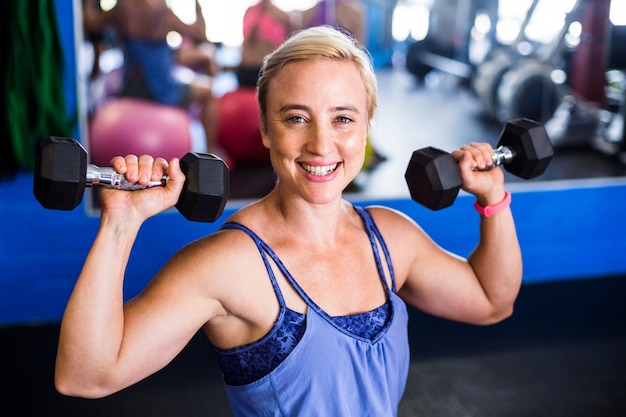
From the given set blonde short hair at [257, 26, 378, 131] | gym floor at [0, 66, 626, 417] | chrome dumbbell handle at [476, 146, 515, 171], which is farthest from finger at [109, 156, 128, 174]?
gym floor at [0, 66, 626, 417]

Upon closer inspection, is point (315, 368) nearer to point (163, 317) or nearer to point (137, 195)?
point (163, 317)

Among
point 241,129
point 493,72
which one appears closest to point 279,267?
point 241,129

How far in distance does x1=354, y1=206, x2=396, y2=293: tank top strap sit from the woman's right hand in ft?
1.29

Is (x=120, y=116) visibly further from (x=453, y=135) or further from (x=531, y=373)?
(x=531, y=373)

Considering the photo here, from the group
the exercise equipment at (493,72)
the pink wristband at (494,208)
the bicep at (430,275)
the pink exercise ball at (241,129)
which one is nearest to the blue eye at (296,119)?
the bicep at (430,275)

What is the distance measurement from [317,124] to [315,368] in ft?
1.19

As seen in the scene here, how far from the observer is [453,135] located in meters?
3.02

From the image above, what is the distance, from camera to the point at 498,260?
124 centimetres

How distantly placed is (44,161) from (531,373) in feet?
6.19

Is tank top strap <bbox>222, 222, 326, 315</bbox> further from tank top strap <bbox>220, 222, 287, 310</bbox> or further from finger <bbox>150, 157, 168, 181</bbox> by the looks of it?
finger <bbox>150, 157, 168, 181</bbox>

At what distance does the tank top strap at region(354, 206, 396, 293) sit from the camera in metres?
1.17

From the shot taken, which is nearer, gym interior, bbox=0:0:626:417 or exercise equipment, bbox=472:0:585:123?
gym interior, bbox=0:0:626:417

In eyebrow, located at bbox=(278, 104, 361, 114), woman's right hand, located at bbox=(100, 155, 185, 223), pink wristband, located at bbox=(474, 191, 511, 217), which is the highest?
eyebrow, located at bbox=(278, 104, 361, 114)

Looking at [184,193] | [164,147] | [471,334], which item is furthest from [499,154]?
[164,147]
